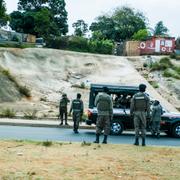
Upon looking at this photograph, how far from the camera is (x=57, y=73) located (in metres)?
47.2

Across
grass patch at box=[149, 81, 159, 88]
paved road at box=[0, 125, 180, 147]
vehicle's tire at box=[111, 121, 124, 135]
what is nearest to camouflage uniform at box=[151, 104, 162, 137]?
paved road at box=[0, 125, 180, 147]

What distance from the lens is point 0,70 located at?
41656mm

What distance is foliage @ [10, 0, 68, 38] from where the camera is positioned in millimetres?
75188

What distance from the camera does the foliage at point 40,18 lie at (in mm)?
75188

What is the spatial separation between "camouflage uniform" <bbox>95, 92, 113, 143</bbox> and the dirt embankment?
2024 centimetres

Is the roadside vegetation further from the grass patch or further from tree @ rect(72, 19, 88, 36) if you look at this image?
tree @ rect(72, 19, 88, 36)

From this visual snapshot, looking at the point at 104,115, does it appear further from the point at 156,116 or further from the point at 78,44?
the point at 78,44

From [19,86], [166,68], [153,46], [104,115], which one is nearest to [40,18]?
[153,46]

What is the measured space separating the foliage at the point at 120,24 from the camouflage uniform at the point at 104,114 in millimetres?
77990

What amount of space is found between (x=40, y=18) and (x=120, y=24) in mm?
25163

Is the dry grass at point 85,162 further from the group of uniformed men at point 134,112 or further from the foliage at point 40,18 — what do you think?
the foliage at point 40,18

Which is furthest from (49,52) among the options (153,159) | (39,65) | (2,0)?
(153,159)

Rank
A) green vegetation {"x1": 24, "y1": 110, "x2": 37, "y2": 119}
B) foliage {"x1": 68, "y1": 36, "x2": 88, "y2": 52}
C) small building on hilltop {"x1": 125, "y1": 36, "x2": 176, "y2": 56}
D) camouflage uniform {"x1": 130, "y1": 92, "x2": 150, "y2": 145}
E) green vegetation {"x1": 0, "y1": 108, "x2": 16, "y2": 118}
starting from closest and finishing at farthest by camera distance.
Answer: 1. camouflage uniform {"x1": 130, "y1": 92, "x2": 150, "y2": 145}
2. green vegetation {"x1": 24, "y1": 110, "x2": 37, "y2": 119}
3. green vegetation {"x1": 0, "y1": 108, "x2": 16, "y2": 118}
4. small building on hilltop {"x1": 125, "y1": 36, "x2": 176, "y2": 56}
5. foliage {"x1": 68, "y1": 36, "x2": 88, "y2": 52}

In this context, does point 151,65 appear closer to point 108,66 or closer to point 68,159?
point 108,66
